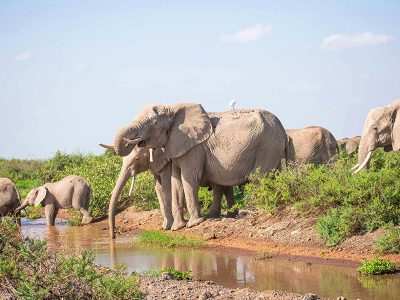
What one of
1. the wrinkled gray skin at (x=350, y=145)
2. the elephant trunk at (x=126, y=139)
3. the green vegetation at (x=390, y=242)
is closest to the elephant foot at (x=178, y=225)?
the elephant trunk at (x=126, y=139)

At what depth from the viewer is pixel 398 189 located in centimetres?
1259

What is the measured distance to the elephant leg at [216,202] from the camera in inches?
683

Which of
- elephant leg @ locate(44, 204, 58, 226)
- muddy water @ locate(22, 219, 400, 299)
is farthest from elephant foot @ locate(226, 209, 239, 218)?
elephant leg @ locate(44, 204, 58, 226)

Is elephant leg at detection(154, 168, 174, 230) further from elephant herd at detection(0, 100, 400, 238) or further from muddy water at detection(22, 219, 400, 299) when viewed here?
muddy water at detection(22, 219, 400, 299)

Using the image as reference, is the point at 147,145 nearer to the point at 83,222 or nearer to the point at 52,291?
the point at 83,222

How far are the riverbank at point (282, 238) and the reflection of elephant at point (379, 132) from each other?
2614 millimetres

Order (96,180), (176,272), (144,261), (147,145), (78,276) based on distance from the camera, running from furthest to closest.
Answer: (96,180)
(147,145)
(144,261)
(176,272)
(78,276)

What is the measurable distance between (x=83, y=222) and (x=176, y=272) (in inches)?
380

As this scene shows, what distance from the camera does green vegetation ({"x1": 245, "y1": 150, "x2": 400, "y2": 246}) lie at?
41.5 feet

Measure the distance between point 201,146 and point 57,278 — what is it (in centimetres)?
932

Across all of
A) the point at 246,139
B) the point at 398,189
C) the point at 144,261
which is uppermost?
the point at 246,139

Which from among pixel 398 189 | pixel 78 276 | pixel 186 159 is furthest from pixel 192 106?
pixel 78 276

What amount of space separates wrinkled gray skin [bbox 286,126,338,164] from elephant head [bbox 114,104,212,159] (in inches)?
99.2

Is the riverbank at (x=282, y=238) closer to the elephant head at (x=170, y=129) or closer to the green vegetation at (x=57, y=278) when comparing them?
the elephant head at (x=170, y=129)
